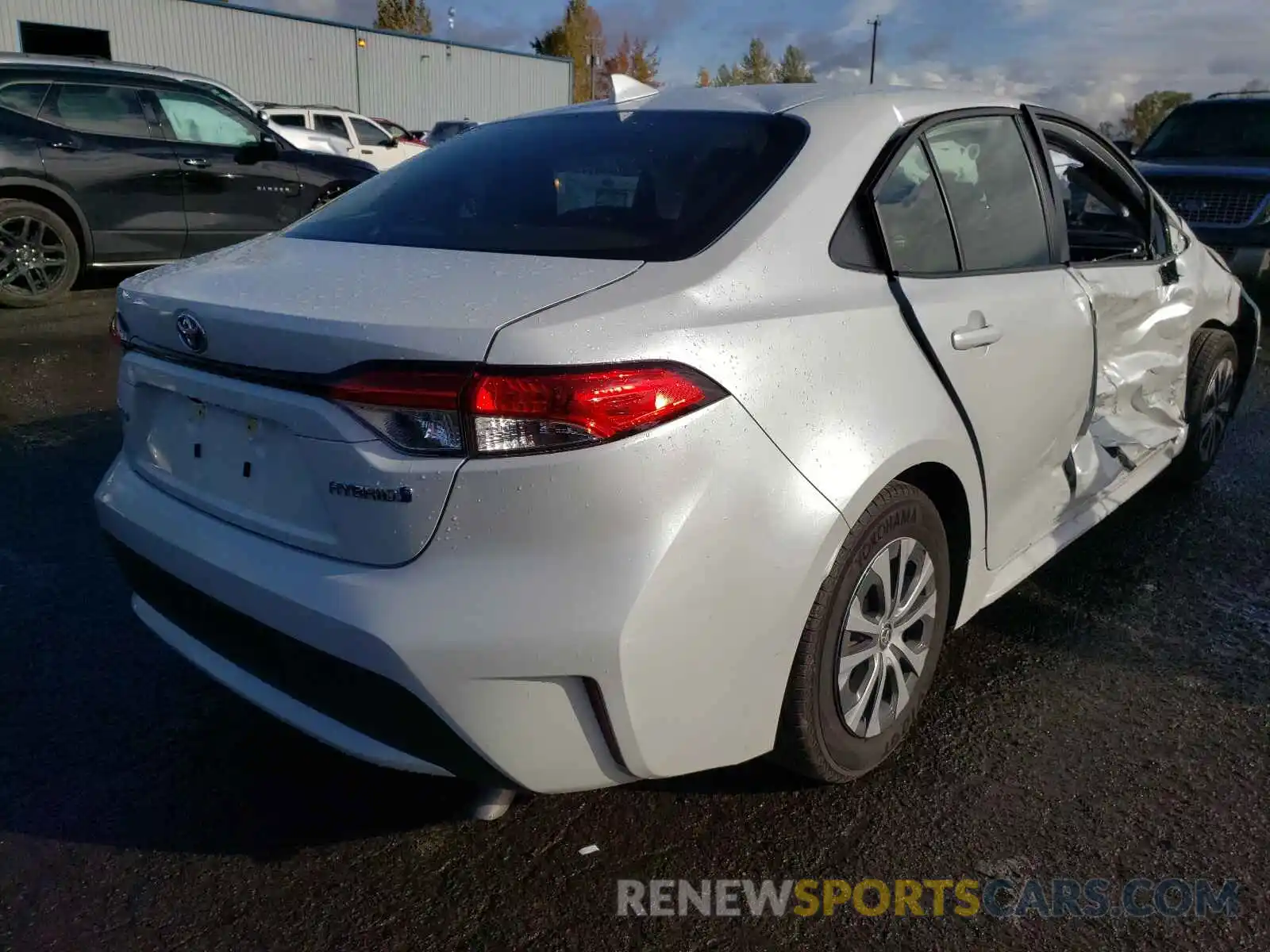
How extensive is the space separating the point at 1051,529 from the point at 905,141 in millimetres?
1299

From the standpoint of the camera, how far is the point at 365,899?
7.18ft

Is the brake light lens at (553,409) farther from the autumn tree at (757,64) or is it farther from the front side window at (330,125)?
the autumn tree at (757,64)

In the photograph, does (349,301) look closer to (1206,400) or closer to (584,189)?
(584,189)

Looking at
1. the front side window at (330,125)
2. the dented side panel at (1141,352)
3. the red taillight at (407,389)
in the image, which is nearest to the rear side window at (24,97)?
the red taillight at (407,389)

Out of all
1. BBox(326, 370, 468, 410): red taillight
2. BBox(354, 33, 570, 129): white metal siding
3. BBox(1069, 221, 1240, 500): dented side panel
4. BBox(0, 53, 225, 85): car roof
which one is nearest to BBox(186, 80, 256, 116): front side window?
BBox(0, 53, 225, 85): car roof

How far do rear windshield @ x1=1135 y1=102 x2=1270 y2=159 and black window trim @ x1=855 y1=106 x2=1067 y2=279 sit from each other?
26.8 ft

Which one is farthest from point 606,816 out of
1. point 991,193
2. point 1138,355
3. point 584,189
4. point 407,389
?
point 1138,355

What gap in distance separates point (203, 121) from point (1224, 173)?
8.69 metres

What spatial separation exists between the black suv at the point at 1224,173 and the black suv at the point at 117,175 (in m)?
7.82

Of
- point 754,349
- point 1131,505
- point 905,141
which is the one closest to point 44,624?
point 754,349

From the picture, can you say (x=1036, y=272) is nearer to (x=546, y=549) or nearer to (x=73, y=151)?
(x=546, y=549)

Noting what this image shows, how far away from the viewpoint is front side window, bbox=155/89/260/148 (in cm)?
865

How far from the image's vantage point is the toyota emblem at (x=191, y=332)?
2.15m

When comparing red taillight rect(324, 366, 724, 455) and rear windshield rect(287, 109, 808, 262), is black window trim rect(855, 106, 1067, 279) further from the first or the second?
red taillight rect(324, 366, 724, 455)
